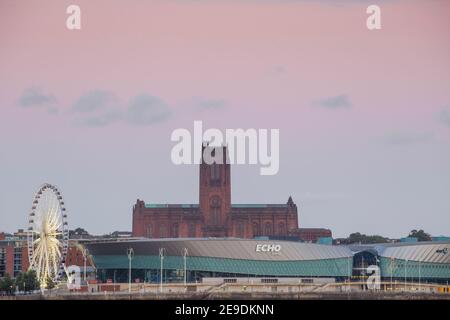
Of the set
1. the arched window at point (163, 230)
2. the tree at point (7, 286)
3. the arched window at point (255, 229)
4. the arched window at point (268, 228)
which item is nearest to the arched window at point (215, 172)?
the arched window at point (255, 229)

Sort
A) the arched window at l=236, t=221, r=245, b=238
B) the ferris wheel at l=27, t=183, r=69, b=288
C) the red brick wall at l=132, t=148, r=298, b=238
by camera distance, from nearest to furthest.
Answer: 1. the ferris wheel at l=27, t=183, r=69, b=288
2. the red brick wall at l=132, t=148, r=298, b=238
3. the arched window at l=236, t=221, r=245, b=238

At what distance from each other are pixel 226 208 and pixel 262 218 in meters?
6.28

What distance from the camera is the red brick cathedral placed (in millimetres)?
192375

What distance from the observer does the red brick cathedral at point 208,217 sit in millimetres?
192375

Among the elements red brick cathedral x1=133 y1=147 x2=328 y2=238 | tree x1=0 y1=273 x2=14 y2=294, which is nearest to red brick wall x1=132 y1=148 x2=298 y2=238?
red brick cathedral x1=133 y1=147 x2=328 y2=238

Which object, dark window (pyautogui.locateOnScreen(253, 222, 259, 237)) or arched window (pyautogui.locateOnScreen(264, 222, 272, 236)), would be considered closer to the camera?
dark window (pyautogui.locateOnScreen(253, 222, 259, 237))

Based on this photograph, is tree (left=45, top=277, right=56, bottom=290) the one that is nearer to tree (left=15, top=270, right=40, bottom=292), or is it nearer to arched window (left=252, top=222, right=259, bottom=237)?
tree (left=15, top=270, right=40, bottom=292)

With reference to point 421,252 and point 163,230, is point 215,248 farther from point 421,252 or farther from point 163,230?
point 163,230

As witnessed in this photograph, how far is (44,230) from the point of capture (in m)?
115

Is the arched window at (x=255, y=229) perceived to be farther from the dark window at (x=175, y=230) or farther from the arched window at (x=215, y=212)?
the dark window at (x=175, y=230)

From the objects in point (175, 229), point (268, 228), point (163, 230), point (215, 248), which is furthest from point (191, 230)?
point (215, 248)

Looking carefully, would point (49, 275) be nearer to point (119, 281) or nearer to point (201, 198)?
point (119, 281)

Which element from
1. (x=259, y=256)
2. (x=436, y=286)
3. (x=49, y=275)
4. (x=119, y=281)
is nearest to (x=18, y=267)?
(x=119, y=281)

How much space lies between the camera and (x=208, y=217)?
19288cm
